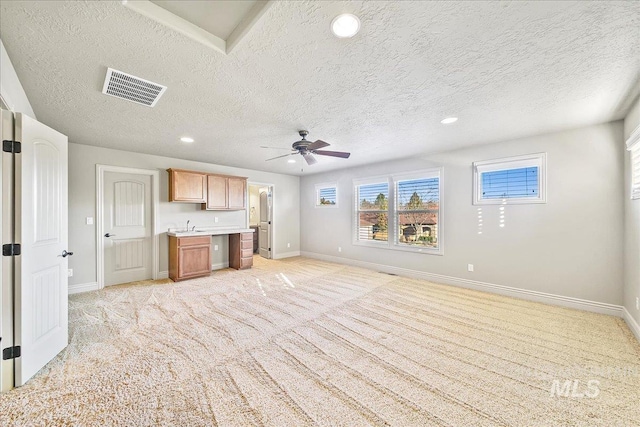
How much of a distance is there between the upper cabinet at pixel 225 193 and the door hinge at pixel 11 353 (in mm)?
3609

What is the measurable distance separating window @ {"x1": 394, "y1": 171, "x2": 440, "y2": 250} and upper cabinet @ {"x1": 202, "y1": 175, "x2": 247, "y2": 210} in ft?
11.9

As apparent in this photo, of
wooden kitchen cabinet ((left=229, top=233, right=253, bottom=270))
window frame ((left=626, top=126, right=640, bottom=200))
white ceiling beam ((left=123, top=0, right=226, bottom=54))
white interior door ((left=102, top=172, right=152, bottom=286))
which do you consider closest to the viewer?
white ceiling beam ((left=123, top=0, right=226, bottom=54))

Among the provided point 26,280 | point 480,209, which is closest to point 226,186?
point 26,280

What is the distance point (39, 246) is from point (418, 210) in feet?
17.3

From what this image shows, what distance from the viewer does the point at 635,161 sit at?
102 inches

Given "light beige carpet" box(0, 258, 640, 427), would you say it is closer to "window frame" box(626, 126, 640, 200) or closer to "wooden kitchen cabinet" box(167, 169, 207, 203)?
"window frame" box(626, 126, 640, 200)

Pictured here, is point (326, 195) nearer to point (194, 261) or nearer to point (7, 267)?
point (194, 261)

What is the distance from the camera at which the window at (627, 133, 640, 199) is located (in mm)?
2473

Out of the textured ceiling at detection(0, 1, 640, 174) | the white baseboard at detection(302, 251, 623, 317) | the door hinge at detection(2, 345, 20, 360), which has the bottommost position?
the white baseboard at detection(302, 251, 623, 317)

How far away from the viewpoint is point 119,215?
14.4 feet

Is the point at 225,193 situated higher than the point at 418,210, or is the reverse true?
the point at 225,193

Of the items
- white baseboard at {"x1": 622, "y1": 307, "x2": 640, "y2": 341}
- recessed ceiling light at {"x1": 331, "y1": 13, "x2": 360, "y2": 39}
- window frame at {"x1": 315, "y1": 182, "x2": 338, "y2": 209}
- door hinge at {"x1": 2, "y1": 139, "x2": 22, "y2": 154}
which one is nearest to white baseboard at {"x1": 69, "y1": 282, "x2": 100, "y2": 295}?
door hinge at {"x1": 2, "y1": 139, "x2": 22, "y2": 154}

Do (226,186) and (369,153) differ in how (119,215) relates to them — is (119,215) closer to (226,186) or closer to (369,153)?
(226,186)

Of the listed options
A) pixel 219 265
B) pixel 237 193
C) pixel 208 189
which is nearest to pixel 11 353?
pixel 208 189
